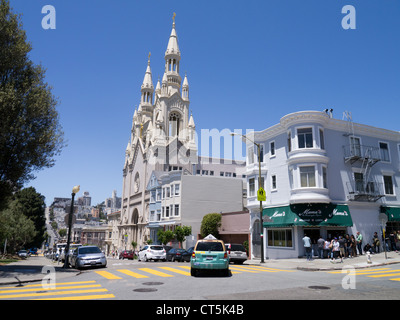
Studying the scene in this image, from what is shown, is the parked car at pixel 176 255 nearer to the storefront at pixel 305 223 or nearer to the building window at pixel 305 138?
the storefront at pixel 305 223

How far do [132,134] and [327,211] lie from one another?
251 feet

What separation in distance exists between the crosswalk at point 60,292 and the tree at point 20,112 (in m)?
7.97

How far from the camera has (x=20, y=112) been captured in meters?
16.8

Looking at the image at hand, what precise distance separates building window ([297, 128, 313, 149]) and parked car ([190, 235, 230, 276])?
15779 mm

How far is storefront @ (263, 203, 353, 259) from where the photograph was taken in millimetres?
25766

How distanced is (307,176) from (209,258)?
15417mm

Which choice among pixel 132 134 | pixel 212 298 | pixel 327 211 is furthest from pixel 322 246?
pixel 132 134

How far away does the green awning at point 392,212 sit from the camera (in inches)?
1129

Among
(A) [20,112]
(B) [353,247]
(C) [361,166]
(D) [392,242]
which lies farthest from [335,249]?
(A) [20,112]

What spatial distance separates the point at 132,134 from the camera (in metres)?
95.1

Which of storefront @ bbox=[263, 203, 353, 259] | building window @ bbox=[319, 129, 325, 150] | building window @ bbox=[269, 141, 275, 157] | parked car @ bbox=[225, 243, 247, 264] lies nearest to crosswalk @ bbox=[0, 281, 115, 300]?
parked car @ bbox=[225, 243, 247, 264]

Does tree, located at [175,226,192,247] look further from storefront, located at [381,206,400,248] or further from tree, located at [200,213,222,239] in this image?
storefront, located at [381,206,400,248]

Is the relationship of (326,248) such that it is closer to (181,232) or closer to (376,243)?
(376,243)

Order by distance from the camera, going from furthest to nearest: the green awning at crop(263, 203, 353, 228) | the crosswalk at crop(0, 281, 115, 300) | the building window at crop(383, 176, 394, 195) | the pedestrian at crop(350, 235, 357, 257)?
the building window at crop(383, 176, 394, 195), the green awning at crop(263, 203, 353, 228), the pedestrian at crop(350, 235, 357, 257), the crosswalk at crop(0, 281, 115, 300)
